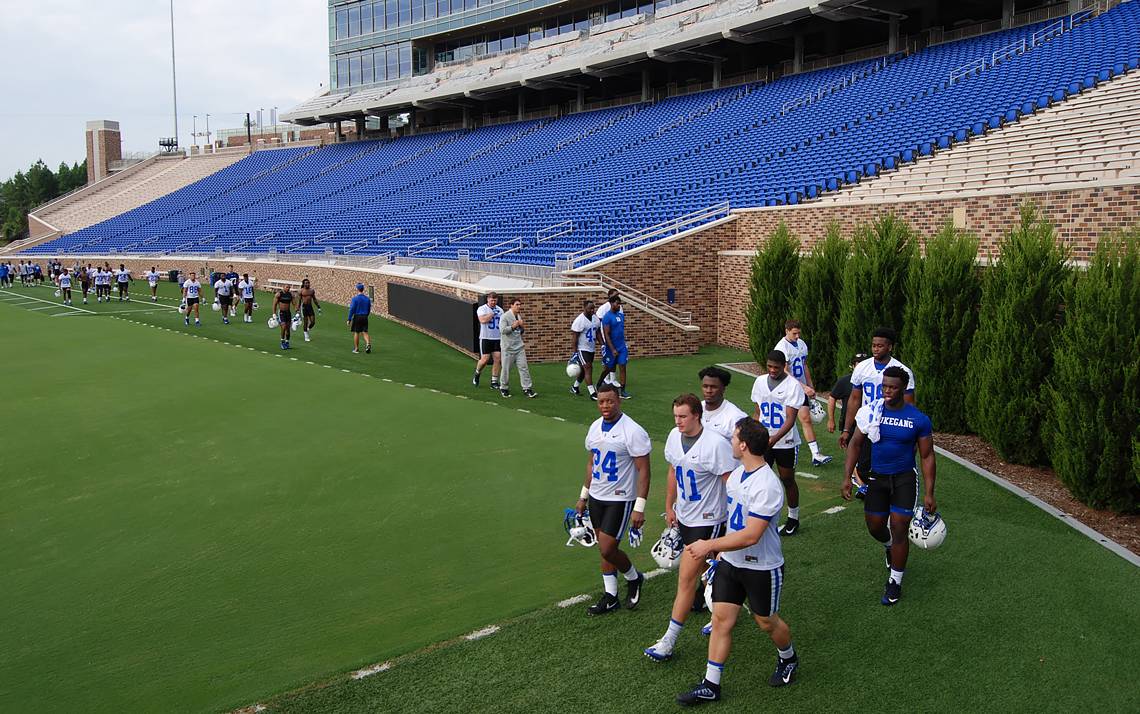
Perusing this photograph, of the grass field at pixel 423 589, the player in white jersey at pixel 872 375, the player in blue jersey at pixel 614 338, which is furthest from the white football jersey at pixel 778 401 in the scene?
the player in blue jersey at pixel 614 338

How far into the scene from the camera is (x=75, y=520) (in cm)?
891

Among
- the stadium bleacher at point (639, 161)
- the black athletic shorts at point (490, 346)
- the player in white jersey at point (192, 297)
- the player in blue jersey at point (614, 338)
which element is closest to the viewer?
the player in blue jersey at point (614, 338)

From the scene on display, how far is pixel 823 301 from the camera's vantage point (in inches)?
615

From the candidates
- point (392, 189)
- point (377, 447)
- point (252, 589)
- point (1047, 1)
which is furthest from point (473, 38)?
point (252, 589)

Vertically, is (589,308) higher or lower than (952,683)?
higher

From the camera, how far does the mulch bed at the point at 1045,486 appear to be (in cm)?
852

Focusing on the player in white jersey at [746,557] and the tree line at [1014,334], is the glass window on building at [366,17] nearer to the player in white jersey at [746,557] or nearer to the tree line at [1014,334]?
the tree line at [1014,334]

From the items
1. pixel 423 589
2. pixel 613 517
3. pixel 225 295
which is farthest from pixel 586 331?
pixel 225 295

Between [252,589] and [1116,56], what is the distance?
78.0 feet

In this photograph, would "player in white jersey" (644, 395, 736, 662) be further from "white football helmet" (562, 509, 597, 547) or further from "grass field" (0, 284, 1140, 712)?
"white football helmet" (562, 509, 597, 547)

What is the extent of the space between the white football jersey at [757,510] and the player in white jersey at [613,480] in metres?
1.09

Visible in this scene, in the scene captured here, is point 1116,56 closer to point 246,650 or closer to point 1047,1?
point 1047,1

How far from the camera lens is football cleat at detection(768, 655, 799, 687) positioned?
18.5 ft

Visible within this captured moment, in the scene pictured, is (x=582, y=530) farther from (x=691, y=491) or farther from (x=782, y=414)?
(x=782, y=414)
